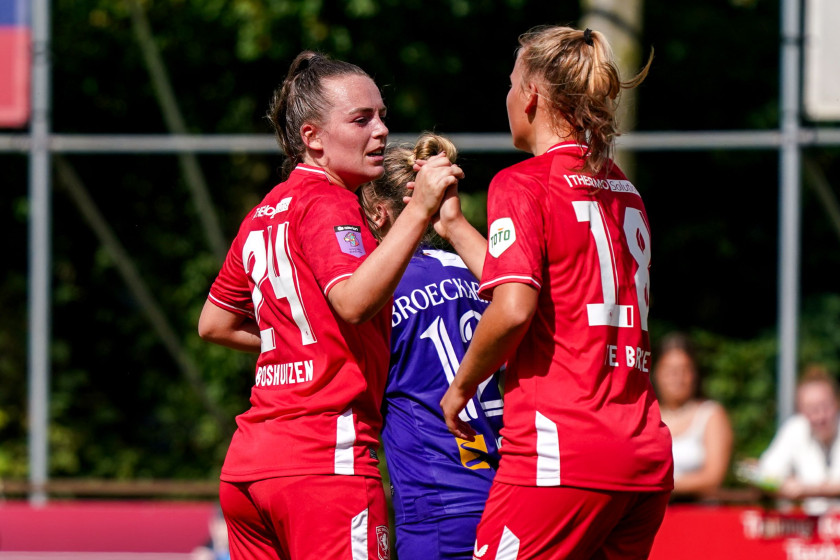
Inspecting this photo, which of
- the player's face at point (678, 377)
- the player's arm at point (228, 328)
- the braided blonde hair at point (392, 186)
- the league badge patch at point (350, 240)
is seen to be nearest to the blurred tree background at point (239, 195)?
the player's face at point (678, 377)

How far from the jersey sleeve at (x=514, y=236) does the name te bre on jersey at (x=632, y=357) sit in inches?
9.4

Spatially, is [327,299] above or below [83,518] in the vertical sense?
above

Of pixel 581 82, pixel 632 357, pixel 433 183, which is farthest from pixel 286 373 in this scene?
pixel 581 82

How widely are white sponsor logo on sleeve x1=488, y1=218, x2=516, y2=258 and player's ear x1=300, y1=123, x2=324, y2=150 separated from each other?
1.70 ft

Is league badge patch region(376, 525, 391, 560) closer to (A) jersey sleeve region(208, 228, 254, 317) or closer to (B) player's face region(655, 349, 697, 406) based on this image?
(A) jersey sleeve region(208, 228, 254, 317)

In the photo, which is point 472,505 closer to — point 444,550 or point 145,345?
point 444,550

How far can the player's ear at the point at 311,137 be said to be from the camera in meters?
2.89

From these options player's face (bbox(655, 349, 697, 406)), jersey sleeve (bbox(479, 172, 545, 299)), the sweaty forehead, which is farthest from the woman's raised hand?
player's face (bbox(655, 349, 697, 406))

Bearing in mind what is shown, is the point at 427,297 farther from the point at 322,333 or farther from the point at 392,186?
the point at 322,333

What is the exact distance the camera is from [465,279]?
3.14 metres

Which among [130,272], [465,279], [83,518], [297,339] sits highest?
[130,272]

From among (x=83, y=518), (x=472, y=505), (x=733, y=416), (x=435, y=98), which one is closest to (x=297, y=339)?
(x=472, y=505)

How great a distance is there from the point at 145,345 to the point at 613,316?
27.4 ft

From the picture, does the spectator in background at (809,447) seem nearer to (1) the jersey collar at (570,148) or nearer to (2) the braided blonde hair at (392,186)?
(2) the braided blonde hair at (392,186)
